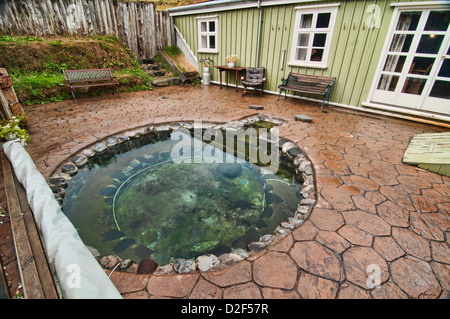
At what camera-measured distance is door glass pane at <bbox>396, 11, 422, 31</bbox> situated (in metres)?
4.66

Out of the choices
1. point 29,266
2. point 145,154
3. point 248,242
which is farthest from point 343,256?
point 145,154

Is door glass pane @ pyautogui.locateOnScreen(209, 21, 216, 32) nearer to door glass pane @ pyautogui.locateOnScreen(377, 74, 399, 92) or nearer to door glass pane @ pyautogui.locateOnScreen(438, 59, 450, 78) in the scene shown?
door glass pane @ pyautogui.locateOnScreen(377, 74, 399, 92)

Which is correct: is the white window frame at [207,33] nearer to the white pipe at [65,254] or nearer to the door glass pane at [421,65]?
the door glass pane at [421,65]

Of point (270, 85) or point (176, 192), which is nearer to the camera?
point (176, 192)

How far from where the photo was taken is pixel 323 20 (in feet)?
18.9

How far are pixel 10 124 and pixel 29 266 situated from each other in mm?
2911

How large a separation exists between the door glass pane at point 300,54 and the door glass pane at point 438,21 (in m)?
2.71

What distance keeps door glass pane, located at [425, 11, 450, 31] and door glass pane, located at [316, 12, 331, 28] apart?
6.99ft

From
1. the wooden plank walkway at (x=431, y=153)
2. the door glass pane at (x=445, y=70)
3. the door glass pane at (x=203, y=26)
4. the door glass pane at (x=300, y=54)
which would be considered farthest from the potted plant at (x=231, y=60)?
the wooden plank walkway at (x=431, y=153)

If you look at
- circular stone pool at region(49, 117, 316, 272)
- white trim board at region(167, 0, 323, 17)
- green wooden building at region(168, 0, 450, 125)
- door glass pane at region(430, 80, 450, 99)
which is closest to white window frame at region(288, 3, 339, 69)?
Answer: green wooden building at region(168, 0, 450, 125)

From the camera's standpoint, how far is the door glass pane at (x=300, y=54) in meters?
6.36

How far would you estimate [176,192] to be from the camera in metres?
3.23

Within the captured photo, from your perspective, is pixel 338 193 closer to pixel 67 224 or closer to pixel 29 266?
pixel 67 224

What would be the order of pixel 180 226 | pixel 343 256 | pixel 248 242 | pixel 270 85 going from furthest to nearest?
pixel 270 85, pixel 180 226, pixel 248 242, pixel 343 256
